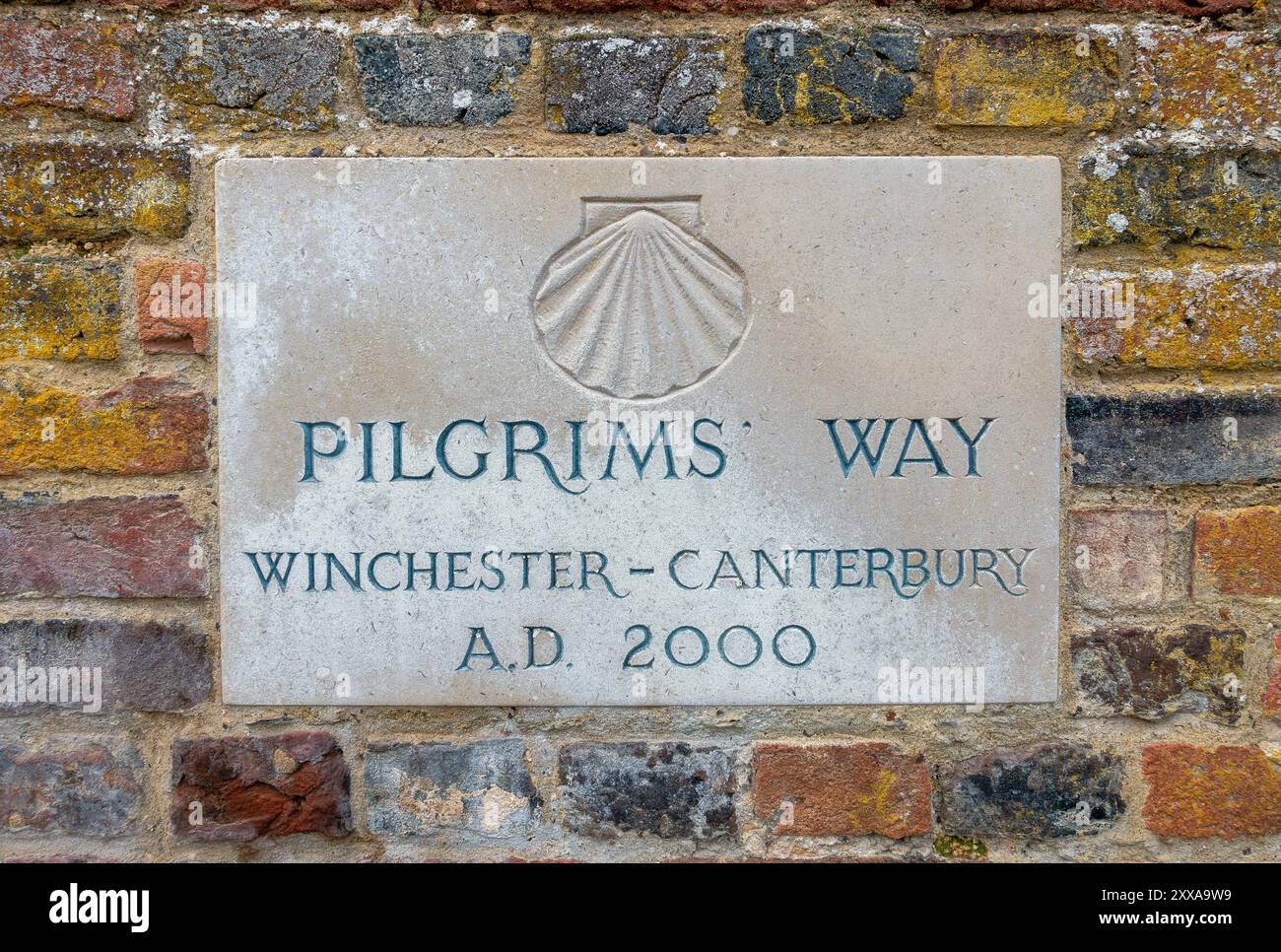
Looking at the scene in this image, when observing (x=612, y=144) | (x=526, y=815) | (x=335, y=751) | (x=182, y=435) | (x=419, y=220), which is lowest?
(x=526, y=815)

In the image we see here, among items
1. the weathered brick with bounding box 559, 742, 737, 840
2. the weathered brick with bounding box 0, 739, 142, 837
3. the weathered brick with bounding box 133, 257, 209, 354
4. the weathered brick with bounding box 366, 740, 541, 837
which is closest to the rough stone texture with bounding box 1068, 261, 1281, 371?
the weathered brick with bounding box 559, 742, 737, 840

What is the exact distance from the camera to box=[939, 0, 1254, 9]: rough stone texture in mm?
1375

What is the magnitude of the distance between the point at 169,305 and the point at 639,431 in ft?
2.43

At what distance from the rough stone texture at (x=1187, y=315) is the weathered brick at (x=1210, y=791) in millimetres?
594

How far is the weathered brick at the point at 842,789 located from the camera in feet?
4.65

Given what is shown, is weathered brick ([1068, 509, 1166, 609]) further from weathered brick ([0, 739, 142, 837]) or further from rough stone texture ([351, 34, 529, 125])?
weathered brick ([0, 739, 142, 837])

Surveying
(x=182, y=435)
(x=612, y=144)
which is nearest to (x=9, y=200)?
(x=182, y=435)

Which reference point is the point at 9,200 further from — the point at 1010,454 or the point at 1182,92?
the point at 1182,92

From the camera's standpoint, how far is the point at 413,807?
1429 millimetres

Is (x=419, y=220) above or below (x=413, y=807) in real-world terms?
above

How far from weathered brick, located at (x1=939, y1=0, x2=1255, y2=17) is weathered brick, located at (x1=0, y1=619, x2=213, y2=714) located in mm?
1531

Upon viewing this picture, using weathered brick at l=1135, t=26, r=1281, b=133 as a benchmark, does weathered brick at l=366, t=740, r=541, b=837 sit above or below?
below

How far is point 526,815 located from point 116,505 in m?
0.79

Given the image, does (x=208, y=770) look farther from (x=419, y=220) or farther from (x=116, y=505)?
(x=419, y=220)
